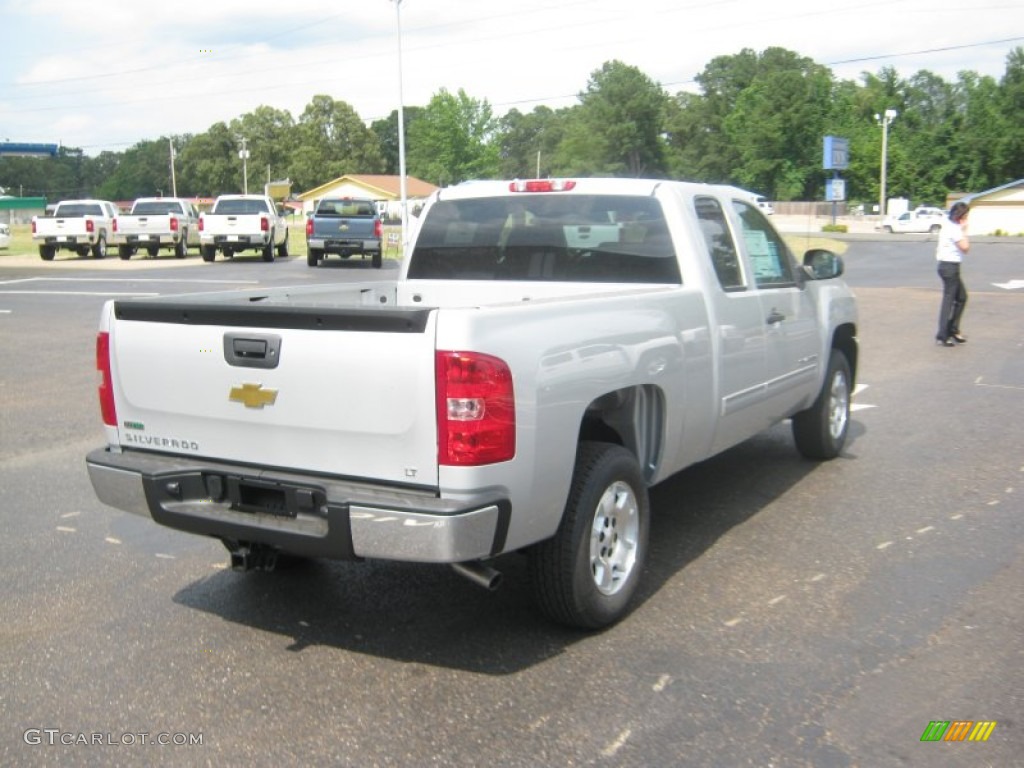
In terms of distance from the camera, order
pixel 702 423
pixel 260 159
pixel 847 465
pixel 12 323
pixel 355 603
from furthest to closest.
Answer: pixel 260 159
pixel 12 323
pixel 847 465
pixel 702 423
pixel 355 603

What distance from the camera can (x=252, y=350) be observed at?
391cm

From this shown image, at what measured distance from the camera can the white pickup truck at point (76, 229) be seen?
3189 cm

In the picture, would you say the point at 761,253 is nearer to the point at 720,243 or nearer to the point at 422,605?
the point at 720,243

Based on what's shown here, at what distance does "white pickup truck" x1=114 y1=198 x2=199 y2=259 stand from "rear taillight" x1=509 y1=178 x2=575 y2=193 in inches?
1125

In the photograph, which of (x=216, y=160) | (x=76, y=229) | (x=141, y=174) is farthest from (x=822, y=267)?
(x=141, y=174)

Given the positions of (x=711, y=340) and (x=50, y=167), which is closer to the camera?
(x=711, y=340)

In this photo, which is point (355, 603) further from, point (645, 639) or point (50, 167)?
point (50, 167)

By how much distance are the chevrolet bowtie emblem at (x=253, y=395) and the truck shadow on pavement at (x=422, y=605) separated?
1.03m

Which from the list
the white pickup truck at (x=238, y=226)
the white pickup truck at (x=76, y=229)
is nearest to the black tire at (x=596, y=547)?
the white pickup truck at (x=238, y=226)

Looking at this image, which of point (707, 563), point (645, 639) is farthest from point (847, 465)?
point (645, 639)

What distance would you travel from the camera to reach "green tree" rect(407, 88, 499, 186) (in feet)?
249

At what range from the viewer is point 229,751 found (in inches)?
132

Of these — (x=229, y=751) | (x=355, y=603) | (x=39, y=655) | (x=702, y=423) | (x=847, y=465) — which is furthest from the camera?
(x=847, y=465)

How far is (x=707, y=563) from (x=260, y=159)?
122692 millimetres
